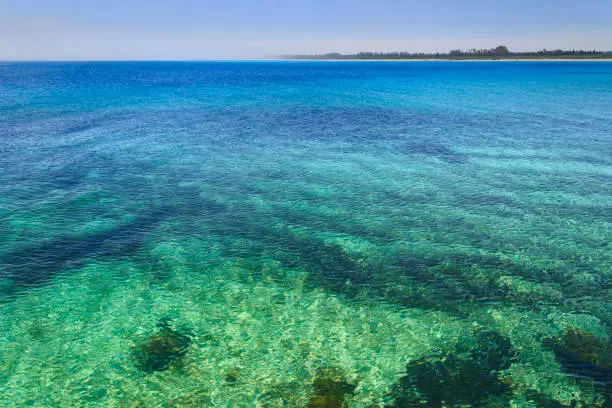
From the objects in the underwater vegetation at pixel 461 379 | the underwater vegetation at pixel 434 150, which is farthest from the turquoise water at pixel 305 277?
the underwater vegetation at pixel 434 150

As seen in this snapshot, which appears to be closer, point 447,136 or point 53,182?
point 53,182

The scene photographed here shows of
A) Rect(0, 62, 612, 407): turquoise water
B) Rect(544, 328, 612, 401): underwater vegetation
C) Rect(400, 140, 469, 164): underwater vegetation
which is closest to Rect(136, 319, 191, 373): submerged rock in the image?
Rect(0, 62, 612, 407): turquoise water

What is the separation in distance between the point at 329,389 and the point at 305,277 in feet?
16.4

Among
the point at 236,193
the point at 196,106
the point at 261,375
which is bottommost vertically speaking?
the point at 261,375

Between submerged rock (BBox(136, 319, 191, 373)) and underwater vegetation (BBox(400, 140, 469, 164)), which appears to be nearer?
Result: submerged rock (BBox(136, 319, 191, 373))

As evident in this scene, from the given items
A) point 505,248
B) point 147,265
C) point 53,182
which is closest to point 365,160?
point 505,248

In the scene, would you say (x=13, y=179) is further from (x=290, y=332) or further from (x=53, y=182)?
(x=290, y=332)

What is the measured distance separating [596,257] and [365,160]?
15.8m

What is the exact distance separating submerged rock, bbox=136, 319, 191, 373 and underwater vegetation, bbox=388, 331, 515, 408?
18.2ft

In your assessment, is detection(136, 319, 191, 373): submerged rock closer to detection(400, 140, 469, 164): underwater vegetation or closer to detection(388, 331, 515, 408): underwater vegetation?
detection(388, 331, 515, 408): underwater vegetation

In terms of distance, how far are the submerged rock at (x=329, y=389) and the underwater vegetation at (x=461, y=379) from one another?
3.72 ft

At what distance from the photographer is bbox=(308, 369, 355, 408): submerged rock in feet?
28.9

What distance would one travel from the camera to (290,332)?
440 inches

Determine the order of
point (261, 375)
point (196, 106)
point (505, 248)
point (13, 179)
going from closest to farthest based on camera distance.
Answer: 1. point (261, 375)
2. point (505, 248)
3. point (13, 179)
4. point (196, 106)
